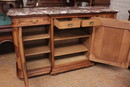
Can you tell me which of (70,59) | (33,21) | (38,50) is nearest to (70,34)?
(70,59)

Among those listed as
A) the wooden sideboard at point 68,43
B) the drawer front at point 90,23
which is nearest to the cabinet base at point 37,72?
the wooden sideboard at point 68,43

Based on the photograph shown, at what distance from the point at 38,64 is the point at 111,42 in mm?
1082

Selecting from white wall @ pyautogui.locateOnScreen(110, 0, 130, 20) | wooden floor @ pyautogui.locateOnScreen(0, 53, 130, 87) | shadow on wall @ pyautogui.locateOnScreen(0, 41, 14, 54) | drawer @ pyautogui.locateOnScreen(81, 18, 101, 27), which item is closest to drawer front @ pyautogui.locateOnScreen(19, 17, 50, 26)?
drawer @ pyautogui.locateOnScreen(81, 18, 101, 27)

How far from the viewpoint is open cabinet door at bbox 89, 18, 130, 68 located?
164 centimetres

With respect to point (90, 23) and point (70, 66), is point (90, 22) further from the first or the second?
point (70, 66)

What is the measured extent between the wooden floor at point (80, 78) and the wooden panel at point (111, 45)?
8.2 inches

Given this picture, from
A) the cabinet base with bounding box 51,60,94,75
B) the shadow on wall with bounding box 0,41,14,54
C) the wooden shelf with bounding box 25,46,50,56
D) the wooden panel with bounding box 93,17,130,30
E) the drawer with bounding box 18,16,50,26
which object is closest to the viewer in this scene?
the drawer with bounding box 18,16,50,26

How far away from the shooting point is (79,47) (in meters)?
2.05

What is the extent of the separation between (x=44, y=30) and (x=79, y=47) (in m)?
0.61

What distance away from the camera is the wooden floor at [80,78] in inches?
66.6

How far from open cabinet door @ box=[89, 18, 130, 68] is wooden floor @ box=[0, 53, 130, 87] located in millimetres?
207

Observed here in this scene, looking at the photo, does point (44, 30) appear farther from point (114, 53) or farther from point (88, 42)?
point (114, 53)

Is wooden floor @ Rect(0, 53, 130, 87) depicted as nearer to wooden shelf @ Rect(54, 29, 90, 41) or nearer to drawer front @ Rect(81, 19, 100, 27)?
wooden shelf @ Rect(54, 29, 90, 41)

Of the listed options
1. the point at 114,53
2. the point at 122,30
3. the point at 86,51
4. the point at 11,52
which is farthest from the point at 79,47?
the point at 11,52
